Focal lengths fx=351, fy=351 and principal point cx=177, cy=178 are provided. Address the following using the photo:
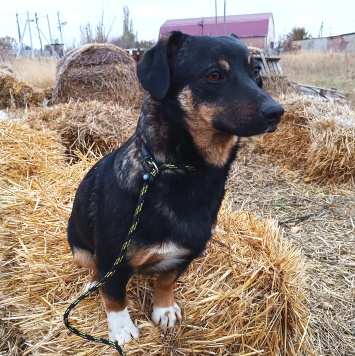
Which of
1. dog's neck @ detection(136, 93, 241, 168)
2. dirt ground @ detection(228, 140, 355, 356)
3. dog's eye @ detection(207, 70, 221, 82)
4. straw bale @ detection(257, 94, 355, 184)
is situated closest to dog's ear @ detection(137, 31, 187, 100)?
dog's neck @ detection(136, 93, 241, 168)

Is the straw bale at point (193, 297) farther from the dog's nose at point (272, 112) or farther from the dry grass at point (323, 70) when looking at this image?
the dry grass at point (323, 70)

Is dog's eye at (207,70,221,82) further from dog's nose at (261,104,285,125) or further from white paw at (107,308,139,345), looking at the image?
white paw at (107,308,139,345)

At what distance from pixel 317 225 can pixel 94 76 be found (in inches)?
234

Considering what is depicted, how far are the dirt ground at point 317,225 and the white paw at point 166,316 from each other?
1174 millimetres

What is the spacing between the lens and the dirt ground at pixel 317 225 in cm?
289

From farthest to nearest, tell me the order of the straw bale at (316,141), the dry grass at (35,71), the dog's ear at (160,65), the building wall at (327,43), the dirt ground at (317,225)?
1. the building wall at (327,43)
2. the dry grass at (35,71)
3. the straw bale at (316,141)
4. the dirt ground at (317,225)
5. the dog's ear at (160,65)

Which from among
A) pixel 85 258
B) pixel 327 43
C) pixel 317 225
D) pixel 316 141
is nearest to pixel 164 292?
pixel 85 258

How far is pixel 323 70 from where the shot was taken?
17.4m

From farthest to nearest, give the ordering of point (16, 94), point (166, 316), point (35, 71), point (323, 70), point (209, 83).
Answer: point (323, 70) → point (35, 71) → point (16, 94) → point (166, 316) → point (209, 83)

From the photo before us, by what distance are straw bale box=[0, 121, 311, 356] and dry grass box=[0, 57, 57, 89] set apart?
33.0ft

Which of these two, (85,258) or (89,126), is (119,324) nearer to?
(85,258)

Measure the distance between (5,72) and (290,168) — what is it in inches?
360

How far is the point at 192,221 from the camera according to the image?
6.61 feet

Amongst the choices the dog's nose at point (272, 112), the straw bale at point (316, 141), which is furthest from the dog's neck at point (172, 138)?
the straw bale at point (316, 141)
